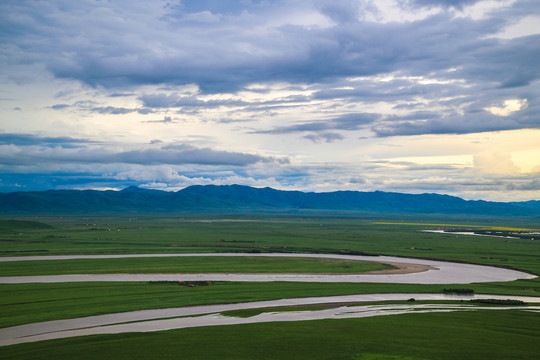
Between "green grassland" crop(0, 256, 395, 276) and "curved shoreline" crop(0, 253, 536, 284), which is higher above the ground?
"curved shoreline" crop(0, 253, 536, 284)

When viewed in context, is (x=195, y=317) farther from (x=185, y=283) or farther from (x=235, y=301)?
(x=185, y=283)

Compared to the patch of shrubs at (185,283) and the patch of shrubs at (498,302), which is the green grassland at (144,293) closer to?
the patch of shrubs at (185,283)

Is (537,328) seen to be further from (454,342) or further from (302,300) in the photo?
(302,300)

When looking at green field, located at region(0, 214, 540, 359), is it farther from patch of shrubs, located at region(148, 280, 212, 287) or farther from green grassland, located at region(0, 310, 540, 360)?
patch of shrubs, located at region(148, 280, 212, 287)

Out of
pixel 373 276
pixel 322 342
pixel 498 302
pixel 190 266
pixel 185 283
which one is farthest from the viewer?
pixel 190 266

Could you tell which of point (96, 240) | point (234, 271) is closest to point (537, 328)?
point (234, 271)

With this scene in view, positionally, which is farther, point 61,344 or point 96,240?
point 96,240

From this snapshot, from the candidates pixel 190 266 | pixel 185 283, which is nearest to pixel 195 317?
pixel 185 283

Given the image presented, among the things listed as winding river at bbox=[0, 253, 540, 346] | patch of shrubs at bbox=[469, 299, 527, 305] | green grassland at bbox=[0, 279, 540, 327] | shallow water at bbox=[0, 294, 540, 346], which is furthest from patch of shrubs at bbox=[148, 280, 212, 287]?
patch of shrubs at bbox=[469, 299, 527, 305]
